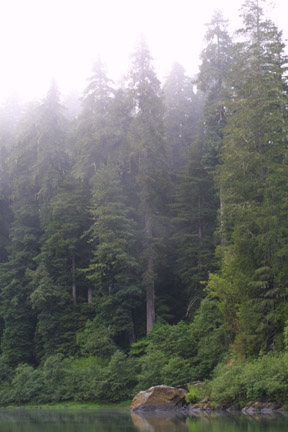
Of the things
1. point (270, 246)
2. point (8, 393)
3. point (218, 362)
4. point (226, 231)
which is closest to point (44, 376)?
point (8, 393)

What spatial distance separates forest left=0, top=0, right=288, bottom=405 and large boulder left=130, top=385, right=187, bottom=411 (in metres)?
1.57

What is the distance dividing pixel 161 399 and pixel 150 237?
13.3 metres

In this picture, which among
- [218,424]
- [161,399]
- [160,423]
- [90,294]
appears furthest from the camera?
[90,294]

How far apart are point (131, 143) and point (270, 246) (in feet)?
51.4

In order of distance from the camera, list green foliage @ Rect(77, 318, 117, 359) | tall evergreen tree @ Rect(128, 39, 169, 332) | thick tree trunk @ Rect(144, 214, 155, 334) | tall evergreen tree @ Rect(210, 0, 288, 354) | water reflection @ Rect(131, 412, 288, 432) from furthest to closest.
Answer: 1. tall evergreen tree @ Rect(128, 39, 169, 332)
2. thick tree trunk @ Rect(144, 214, 155, 334)
3. green foliage @ Rect(77, 318, 117, 359)
4. tall evergreen tree @ Rect(210, 0, 288, 354)
5. water reflection @ Rect(131, 412, 288, 432)

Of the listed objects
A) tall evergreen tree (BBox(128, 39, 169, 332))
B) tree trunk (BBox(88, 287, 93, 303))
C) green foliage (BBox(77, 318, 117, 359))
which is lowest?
green foliage (BBox(77, 318, 117, 359))

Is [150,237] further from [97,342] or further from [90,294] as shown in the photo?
[97,342]

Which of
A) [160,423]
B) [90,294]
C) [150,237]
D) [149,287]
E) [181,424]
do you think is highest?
[150,237]

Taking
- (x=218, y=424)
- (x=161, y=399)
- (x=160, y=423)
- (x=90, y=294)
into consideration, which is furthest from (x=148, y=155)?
(x=218, y=424)

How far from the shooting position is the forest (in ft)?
88.5

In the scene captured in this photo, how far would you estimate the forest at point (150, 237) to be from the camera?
27.0 m

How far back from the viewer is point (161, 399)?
87.6 feet

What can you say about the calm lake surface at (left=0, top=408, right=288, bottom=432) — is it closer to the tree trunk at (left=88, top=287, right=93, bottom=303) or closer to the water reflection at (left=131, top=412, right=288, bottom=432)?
the water reflection at (left=131, top=412, right=288, bottom=432)

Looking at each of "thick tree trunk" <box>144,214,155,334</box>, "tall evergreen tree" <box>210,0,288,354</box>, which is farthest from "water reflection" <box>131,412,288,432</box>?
"thick tree trunk" <box>144,214,155,334</box>
